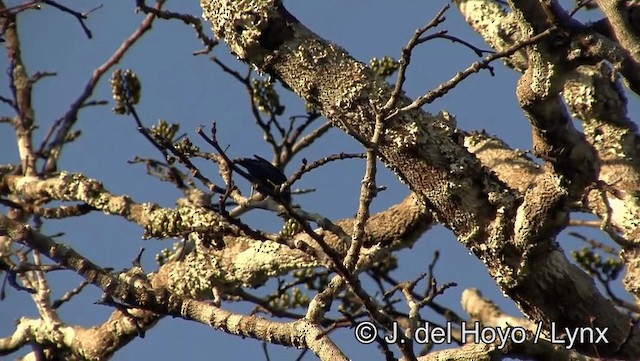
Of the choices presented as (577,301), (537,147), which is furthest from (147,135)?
(577,301)

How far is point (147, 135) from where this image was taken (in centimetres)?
304

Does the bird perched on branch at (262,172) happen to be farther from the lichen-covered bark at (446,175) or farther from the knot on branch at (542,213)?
the knot on branch at (542,213)

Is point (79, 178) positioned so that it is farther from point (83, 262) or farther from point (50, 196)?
point (83, 262)

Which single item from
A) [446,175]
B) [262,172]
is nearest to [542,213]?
[446,175]

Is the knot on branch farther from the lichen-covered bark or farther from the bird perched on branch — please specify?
the bird perched on branch

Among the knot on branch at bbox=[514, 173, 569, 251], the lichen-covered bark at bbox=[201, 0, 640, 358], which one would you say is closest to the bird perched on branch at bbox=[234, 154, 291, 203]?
the lichen-covered bark at bbox=[201, 0, 640, 358]

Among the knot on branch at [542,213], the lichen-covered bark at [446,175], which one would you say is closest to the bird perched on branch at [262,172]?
the lichen-covered bark at [446,175]

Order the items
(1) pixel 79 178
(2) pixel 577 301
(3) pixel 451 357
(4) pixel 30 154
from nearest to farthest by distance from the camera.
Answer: (3) pixel 451 357
(2) pixel 577 301
(1) pixel 79 178
(4) pixel 30 154

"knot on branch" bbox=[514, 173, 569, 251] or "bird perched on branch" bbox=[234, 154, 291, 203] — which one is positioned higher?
"bird perched on branch" bbox=[234, 154, 291, 203]

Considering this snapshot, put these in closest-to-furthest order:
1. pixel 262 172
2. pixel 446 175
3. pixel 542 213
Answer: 1. pixel 262 172
2. pixel 542 213
3. pixel 446 175

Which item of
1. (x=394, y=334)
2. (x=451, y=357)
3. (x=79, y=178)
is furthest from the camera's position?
(x=79, y=178)

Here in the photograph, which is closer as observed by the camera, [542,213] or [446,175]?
[542,213]

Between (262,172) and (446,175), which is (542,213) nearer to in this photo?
(446,175)

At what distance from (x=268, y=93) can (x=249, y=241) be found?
1640mm
